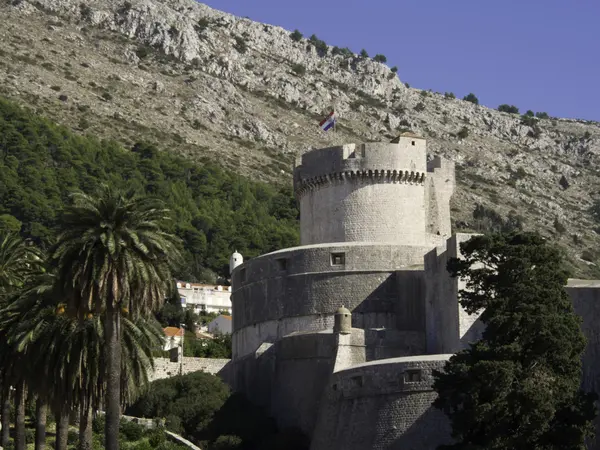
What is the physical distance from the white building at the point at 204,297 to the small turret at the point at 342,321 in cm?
6593

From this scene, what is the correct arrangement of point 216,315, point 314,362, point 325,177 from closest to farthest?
1. point 314,362
2. point 325,177
3. point 216,315

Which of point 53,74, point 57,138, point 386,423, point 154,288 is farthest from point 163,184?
point 154,288

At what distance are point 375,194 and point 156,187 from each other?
229 ft

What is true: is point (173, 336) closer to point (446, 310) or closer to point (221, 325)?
point (221, 325)

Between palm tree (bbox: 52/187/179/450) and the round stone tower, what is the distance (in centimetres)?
2452

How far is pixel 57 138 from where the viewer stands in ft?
440

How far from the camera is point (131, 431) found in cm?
5947

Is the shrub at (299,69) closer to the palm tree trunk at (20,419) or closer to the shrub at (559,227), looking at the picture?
the shrub at (559,227)

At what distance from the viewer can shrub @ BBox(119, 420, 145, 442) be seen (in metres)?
59.2

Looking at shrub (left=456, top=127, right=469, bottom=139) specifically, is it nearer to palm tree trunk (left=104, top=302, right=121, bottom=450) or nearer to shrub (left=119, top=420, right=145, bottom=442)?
shrub (left=119, top=420, right=145, bottom=442)

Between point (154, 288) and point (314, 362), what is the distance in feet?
62.7

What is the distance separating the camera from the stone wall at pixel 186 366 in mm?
67125

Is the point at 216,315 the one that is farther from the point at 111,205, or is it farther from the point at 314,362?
the point at 111,205

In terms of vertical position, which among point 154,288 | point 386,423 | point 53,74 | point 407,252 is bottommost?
point 386,423
